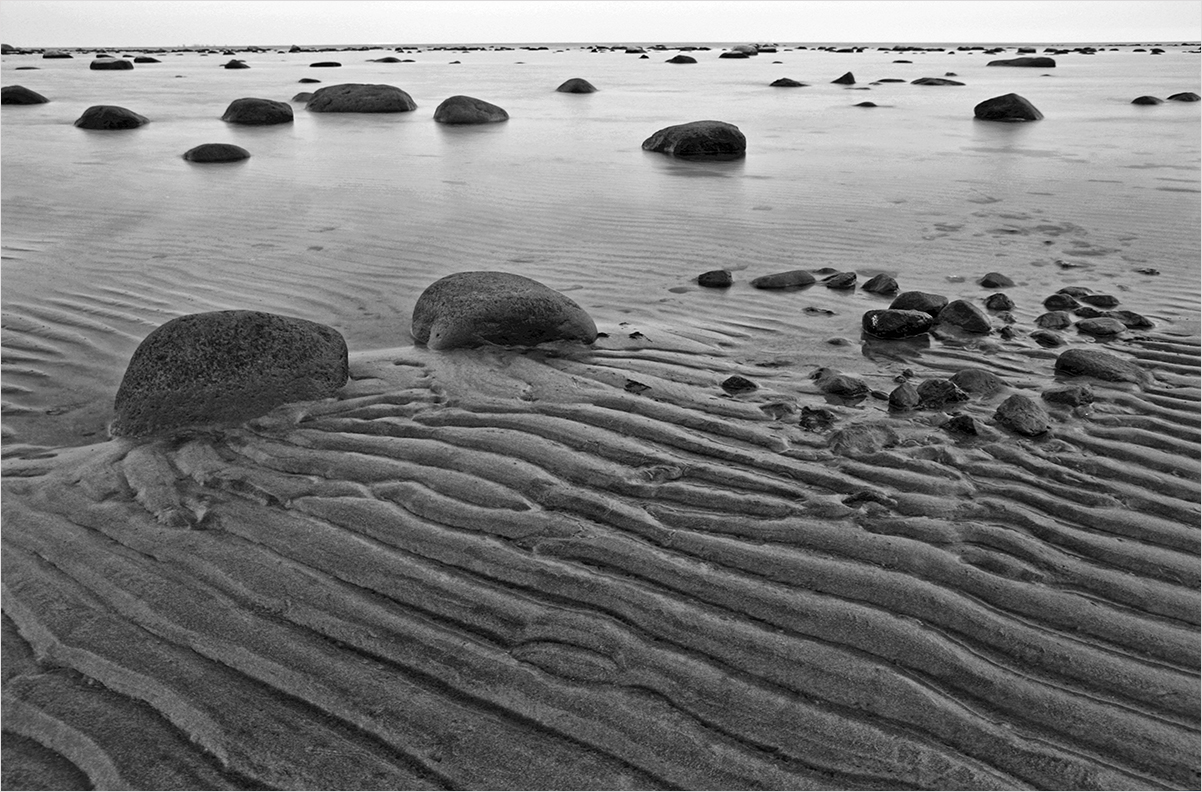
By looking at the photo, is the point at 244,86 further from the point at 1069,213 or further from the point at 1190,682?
the point at 1190,682

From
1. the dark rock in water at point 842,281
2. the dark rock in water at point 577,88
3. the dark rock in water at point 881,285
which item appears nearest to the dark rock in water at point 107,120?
the dark rock in water at point 577,88

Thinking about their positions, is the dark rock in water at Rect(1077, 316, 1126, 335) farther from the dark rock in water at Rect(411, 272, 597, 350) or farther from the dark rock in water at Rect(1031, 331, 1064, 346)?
the dark rock in water at Rect(411, 272, 597, 350)

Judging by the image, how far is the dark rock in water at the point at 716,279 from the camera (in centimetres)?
584

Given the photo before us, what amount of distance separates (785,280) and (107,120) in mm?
14046

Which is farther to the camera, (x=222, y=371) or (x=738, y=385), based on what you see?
(x=738, y=385)

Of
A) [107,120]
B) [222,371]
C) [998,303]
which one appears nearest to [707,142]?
[998,303]

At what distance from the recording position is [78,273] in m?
6.05

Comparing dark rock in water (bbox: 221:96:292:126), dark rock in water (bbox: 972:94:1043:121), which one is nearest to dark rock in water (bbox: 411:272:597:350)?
dark rock in water (bbox: 221:96:292:126)

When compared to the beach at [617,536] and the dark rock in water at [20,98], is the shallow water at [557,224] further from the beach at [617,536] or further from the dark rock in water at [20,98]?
the dark rock in water at [20,98]

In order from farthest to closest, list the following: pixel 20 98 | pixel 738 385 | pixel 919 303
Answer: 1. pixel 20 98
2. pixel 919 303
3. pixel 738 385

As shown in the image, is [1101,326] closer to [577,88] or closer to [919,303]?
[919,303]

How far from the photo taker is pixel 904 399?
393cm

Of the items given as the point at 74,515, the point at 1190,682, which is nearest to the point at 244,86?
the point at 74,515

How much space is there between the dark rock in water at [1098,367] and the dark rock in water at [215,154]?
1023 cm
